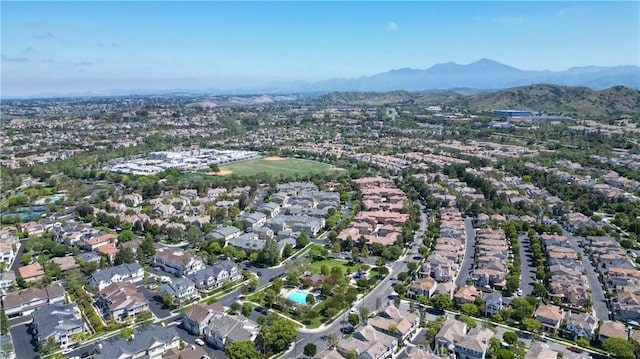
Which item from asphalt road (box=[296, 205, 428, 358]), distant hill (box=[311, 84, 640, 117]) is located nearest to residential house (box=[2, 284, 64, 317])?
asphalt road (box=[296, 205, 428, 358])

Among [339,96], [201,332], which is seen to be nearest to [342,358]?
[201,332]

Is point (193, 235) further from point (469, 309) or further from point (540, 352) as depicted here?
point (540, 352)

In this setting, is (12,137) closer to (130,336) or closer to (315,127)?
(315,127)

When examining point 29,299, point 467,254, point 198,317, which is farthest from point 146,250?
point 467,254

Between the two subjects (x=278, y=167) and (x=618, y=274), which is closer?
A: (x=618, y=274)

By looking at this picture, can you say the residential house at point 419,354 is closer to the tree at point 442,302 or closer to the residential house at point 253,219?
the tree at point 442,302

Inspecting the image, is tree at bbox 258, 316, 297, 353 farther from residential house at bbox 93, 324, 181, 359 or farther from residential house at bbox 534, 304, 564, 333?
residential house at bbox 534, 304, 564, 333
